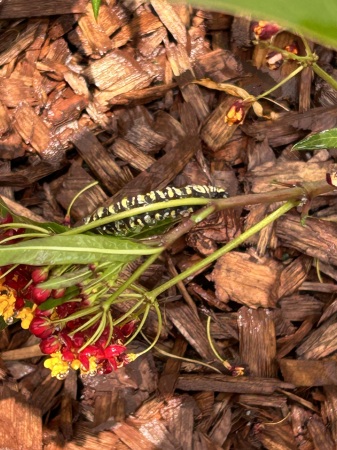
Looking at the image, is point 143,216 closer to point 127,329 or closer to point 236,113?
point 127,329

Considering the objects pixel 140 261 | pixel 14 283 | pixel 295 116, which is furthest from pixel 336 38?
pixel 295 116

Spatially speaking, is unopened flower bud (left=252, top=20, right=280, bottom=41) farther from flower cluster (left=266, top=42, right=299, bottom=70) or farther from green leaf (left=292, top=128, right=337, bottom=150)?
green leaf (left=292, top=128, right=337, bottom=150)

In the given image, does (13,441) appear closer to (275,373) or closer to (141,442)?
(141,442)

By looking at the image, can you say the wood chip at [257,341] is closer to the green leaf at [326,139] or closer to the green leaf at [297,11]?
the green leaf at [326,139]

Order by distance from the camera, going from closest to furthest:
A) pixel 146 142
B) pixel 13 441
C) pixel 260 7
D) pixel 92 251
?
pixel 260 7
pixel 92 251
pixel 13 441
pixel 146 142

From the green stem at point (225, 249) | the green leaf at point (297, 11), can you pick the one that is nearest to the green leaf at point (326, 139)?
the green stem at point (225, 249)
